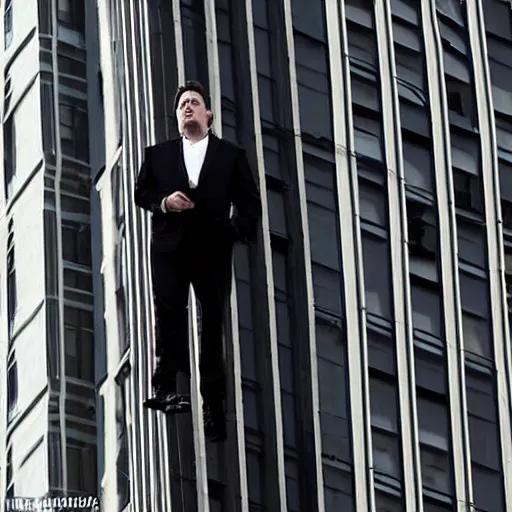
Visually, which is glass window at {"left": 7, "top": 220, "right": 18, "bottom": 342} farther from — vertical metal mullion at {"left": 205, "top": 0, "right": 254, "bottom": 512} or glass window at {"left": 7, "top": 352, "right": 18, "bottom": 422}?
vertical metal mullion at {"left": 205, "top": 0, "right": 254, "bottom": 512}

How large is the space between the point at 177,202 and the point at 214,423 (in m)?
2.81

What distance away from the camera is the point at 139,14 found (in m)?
34.6

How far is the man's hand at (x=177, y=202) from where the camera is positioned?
32.2 meters

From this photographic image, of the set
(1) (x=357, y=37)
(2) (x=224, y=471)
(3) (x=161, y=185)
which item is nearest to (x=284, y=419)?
(2) (x=224, y=471)

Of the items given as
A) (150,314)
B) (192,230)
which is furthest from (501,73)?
(150,314)

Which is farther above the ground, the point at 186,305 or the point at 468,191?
the point at 468,191

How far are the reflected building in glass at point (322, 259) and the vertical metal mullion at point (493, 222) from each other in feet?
0.10

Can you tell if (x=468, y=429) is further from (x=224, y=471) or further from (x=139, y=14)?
(x=139, y=14)

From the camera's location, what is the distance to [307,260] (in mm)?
34125

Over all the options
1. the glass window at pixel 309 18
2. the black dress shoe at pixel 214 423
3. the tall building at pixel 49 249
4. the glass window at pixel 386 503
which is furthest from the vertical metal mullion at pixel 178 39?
the glass window at pixel 386 503

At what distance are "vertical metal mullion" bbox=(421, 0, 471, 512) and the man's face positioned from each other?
159 inches

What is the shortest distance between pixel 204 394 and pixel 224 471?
0.98m

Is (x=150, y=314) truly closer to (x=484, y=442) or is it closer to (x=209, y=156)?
(x=209, y=156)

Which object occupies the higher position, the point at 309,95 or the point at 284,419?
the point at 309,95
